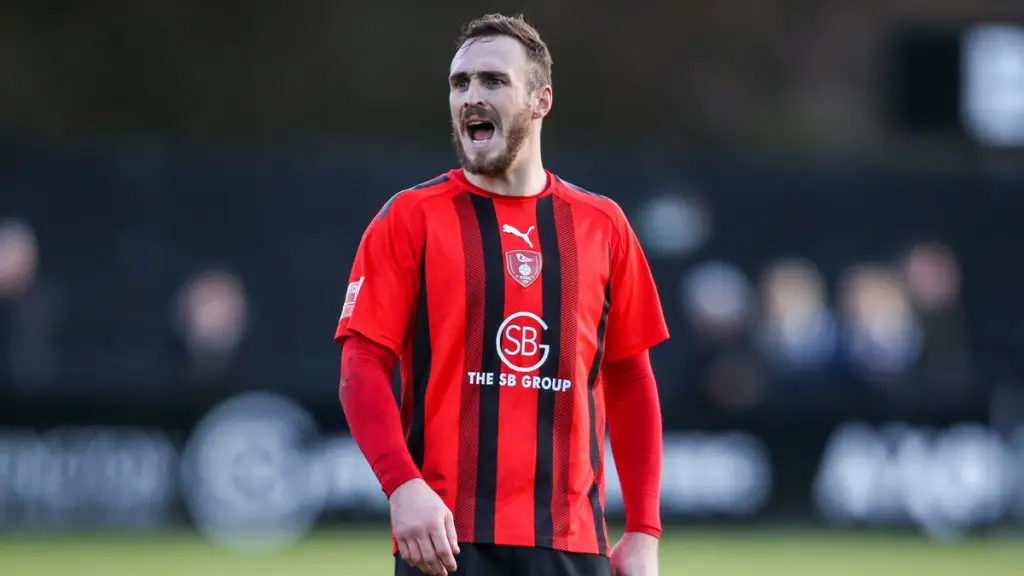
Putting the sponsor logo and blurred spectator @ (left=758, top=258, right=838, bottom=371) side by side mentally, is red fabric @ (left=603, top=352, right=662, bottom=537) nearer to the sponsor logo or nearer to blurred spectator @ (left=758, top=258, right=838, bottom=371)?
the sponsor logo

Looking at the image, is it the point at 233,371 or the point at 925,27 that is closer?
the point at 233,371

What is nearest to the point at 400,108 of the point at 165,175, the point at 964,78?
the point at 165,175

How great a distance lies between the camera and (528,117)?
13.2ft

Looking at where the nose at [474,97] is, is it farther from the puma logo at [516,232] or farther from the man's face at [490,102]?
the puma logo at [516,232]

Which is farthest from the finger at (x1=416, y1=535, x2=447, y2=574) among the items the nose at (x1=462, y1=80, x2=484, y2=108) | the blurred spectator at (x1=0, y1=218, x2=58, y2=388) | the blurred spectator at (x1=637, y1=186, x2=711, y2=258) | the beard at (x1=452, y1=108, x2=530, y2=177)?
the blurred spectator at (x1=637, y1=186, x2=711, y2=258)

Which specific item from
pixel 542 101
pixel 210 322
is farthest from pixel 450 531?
pixel 210 322

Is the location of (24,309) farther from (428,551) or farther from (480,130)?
(428,551)

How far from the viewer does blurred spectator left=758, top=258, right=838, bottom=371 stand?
51.6ft

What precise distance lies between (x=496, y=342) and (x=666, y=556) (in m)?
8.30

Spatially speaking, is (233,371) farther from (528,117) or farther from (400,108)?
(528,117)

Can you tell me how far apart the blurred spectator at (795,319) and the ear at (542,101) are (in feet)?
38.7

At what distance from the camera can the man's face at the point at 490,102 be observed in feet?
13.0

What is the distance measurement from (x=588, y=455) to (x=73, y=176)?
1201 centimetres

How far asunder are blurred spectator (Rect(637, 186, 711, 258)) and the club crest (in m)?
12.7
